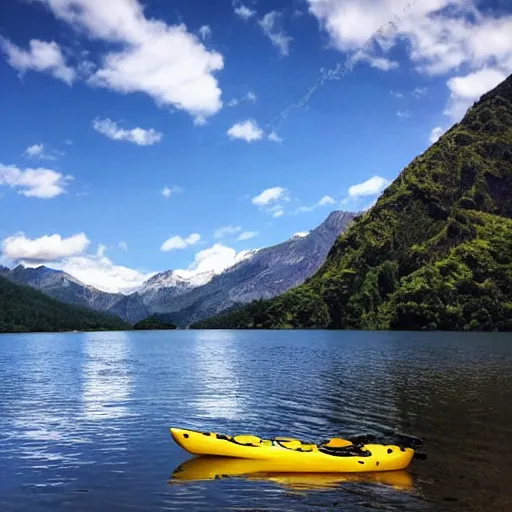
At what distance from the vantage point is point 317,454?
31156 mm

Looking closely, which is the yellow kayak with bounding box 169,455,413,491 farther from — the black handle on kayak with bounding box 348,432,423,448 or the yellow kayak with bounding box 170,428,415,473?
the black handle on kayak with bounding box 348,432,423,448

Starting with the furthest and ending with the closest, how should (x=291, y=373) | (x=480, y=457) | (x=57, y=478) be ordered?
(x=291, y=373) → (x=480, y=457) → (x=57, y=478)

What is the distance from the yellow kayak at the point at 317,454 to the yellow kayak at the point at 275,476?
0.28 meters

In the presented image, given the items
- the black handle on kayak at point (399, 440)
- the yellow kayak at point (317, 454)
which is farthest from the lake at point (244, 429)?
the black handle on kayak at point (399, 440)

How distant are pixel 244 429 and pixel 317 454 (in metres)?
13.3

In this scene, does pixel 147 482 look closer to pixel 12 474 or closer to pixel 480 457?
pixel 12 474

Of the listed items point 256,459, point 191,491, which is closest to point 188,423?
point 256,459

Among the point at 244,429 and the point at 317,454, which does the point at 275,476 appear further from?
the point at 244,429

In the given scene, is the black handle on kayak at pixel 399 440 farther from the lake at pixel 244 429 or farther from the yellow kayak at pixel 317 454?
the lake at pixel 244 429

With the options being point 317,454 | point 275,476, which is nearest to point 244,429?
point 275,476

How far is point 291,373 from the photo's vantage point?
85.8 metres

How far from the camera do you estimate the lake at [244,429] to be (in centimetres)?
2717

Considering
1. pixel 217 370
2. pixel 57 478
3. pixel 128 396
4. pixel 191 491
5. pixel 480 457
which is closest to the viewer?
pixel 191 491

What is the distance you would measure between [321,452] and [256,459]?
3.99 metres
